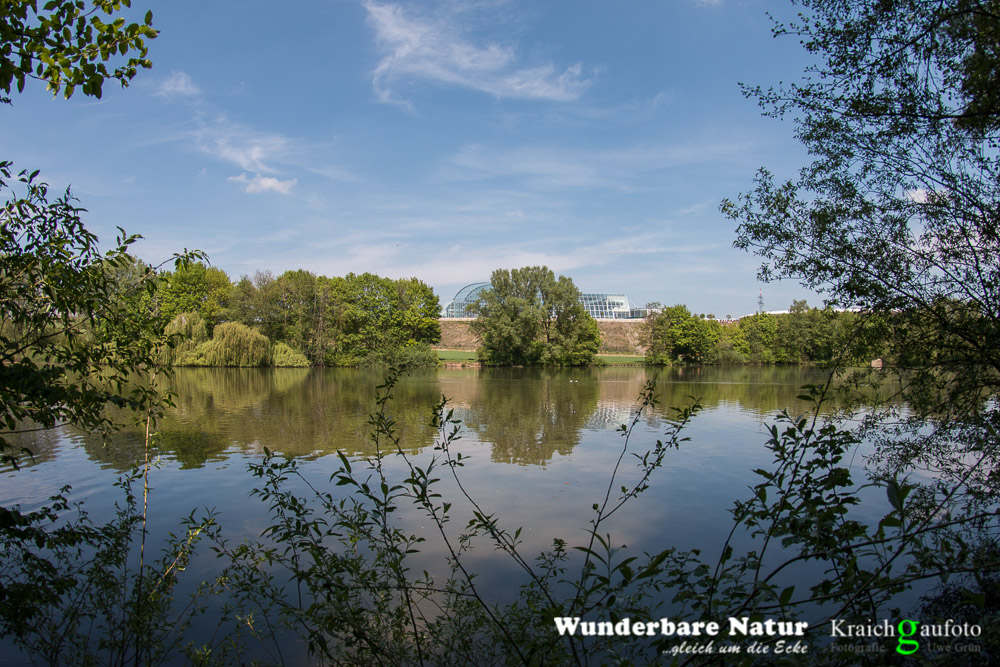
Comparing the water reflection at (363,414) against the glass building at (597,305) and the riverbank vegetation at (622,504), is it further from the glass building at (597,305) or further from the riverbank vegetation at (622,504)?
the glass building at (597,305)

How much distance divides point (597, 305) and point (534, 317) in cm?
4882

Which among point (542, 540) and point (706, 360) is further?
point (706, 360)

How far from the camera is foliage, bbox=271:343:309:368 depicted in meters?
45.9

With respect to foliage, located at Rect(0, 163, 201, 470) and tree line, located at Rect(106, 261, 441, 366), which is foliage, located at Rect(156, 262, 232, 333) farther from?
foliage, located at Rect(0, 163, 201, 470)

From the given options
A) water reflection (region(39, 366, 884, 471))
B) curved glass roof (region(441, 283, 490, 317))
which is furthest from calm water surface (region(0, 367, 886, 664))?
curved glass roof (region(441, 283, 490, 317))

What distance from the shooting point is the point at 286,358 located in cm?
4653

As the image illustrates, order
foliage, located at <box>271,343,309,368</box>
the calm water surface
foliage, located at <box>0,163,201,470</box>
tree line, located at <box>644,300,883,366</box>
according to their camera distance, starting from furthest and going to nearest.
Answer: tree line, located at <box>644,300,883,366</box> < foliage, located at <box>271,343,309,368</box> < the calm water surface < foliage, located at <box>0,163,201,470</box>

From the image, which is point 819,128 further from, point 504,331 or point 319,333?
point 319,333

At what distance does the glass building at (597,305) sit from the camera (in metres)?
95.2

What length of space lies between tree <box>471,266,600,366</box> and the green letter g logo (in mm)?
49171

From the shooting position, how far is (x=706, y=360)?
6275 cm

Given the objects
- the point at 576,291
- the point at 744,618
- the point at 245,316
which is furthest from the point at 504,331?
the point at 744,618

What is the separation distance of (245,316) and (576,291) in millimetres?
29995

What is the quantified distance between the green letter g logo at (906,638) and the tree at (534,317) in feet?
161
